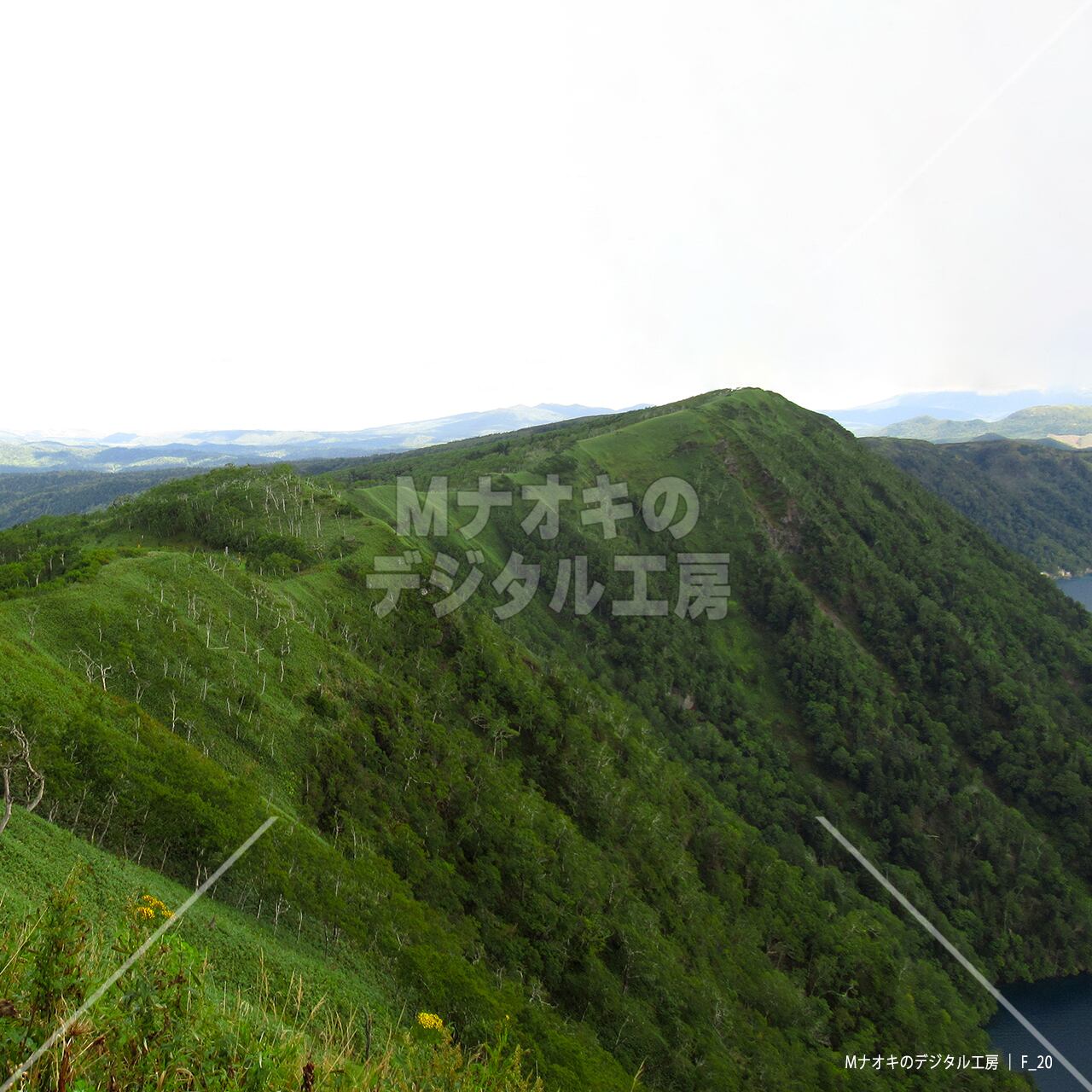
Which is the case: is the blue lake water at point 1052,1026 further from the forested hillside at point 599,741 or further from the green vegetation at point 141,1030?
the green vegetation at point 141,1030

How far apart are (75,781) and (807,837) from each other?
3424 inches

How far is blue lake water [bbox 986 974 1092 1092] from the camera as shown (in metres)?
64.6

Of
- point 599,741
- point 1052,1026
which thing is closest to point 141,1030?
point 599,741

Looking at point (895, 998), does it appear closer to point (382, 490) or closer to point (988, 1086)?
point (988, 1086)

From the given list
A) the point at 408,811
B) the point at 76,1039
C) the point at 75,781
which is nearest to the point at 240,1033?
the point at 76,1039

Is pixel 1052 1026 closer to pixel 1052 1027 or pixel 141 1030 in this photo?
pixel 1052 1027

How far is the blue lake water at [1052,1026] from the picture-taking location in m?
64.6

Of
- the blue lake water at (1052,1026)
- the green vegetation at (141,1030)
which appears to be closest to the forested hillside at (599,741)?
the blue lake water at (1052,1026)

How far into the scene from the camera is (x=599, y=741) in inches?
2308

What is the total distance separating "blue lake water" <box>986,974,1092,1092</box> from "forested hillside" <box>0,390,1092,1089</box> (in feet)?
7.32

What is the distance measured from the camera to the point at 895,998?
59.4m

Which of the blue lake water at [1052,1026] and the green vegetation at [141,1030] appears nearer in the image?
the green vegetation at [141,1030]

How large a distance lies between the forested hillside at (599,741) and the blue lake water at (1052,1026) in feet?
7.32

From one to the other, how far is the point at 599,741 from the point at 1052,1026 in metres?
64.3
